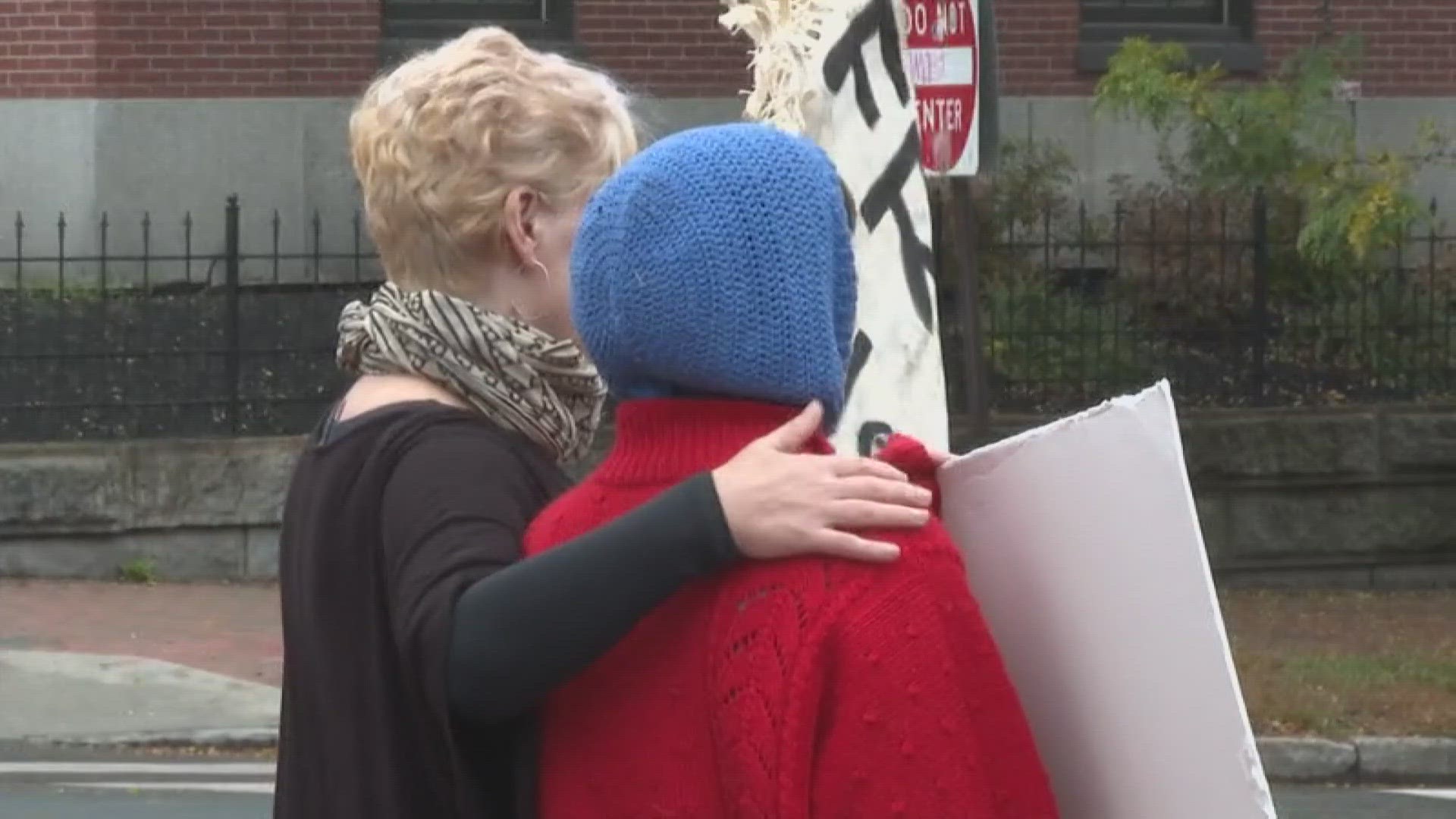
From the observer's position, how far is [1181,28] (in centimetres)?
1756

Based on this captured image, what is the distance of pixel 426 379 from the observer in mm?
2496

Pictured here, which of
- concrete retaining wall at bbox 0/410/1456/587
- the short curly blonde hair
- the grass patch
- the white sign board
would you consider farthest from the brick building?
the short curly blonde hair

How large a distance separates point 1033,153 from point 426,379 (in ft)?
44.5

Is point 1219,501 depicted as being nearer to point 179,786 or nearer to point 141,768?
point 141,768

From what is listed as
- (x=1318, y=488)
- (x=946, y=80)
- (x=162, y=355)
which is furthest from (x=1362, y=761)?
(x=162, y=355)

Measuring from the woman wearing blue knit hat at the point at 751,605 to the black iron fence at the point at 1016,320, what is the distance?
442 inches

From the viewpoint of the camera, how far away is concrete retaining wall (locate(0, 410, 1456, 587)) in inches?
511

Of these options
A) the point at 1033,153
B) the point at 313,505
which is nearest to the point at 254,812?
the point at 313,505

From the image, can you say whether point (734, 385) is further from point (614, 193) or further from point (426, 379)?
point (426, 379)

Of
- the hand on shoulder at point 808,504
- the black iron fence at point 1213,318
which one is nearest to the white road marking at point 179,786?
the black iron fence at point 1213,318

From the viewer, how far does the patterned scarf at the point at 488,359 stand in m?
2.46

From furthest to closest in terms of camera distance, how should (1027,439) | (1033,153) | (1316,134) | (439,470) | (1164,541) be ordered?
(1033,153), (1316,134), (439,470), (1027,439), (1164,541)

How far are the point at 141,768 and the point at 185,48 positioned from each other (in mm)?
7223

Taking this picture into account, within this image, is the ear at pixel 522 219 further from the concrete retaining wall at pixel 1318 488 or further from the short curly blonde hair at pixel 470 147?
the concrete retaining wall at pixel 1318 488
